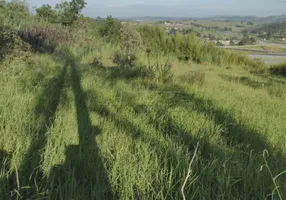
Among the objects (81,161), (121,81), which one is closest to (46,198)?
(81,161)

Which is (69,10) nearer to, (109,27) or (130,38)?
(109,27)

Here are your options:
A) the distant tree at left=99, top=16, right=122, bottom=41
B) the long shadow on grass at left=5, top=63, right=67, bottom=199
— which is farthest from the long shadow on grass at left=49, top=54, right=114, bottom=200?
the distant tree at left=99, top=16, right=122, bottom=41

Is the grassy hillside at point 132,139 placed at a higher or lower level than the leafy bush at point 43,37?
lower

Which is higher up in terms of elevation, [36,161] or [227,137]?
[36,161]

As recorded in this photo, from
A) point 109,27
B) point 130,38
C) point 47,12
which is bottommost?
point 130,38

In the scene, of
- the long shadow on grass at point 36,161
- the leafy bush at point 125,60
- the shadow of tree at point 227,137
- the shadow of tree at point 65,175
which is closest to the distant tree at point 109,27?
the leafy bush at point 125,60

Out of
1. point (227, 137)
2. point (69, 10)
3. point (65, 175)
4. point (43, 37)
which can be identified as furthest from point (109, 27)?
point (65, 175)

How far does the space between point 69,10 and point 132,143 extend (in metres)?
15.2

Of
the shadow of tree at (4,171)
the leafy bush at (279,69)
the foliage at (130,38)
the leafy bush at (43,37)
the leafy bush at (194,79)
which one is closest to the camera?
the shadow of tree at (4,171)

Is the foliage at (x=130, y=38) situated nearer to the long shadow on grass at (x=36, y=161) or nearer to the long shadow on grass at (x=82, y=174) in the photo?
the long shadow on grass at (x=36, y=161)

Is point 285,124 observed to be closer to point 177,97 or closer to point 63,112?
point 177,97

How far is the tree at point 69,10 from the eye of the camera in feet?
47.2

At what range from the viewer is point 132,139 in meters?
2.22

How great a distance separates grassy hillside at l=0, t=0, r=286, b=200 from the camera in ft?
5.39
